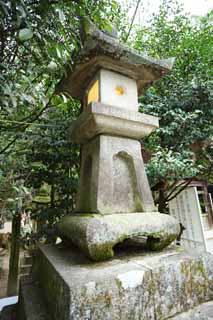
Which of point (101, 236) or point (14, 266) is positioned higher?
point (101, 236)

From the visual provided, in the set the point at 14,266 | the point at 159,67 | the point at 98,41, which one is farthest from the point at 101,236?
the point at 14,266

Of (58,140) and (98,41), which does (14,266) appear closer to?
(58,140)

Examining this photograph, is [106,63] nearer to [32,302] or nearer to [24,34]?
[24,34]

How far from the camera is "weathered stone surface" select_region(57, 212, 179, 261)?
4.52ft

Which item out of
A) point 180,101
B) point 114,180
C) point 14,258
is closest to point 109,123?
point 114,180

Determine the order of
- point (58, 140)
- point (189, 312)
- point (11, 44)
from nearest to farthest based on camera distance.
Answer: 1. point (189, 312)
2. point (11, 44)
3. point (58, 140)

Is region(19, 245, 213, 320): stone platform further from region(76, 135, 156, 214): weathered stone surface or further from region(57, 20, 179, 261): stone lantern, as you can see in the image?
region(76, 135, 156, 214): weathered stone surface

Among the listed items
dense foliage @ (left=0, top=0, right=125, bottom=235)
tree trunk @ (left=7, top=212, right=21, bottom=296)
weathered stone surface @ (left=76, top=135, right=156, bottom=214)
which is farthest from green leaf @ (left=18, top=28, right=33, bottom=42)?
tree trunk @ (left=7, top=212, right=21, bottom=296)

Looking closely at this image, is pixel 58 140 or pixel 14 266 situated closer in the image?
pixel 58 140

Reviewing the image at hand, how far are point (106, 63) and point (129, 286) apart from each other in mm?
2139

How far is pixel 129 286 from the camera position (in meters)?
1.21

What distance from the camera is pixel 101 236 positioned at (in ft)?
4.56

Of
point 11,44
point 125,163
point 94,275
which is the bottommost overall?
point 94,275

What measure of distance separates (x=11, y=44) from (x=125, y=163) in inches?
65.4
